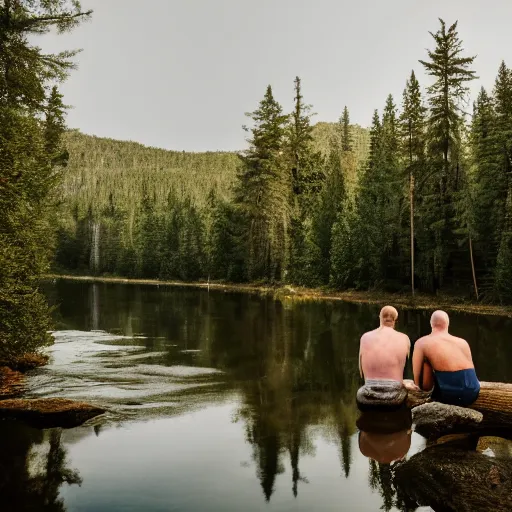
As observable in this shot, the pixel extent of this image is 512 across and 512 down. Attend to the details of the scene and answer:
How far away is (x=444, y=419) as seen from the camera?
7.90 metres

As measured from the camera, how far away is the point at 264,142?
55969 millimetres

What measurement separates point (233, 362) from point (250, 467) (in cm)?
885

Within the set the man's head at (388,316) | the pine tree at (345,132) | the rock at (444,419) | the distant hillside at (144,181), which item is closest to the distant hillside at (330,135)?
the distant hillside at (144,181)

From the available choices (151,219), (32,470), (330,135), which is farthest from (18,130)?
(330,135)

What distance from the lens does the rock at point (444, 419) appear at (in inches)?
307

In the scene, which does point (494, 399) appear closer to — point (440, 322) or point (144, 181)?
point (440, 322)

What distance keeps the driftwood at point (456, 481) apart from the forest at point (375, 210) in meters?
21.8

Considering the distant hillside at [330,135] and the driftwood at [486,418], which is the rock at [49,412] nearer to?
the driftwood at [486,418]

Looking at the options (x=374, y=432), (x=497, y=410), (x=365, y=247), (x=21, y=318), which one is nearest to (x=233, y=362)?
(x=21, y=318)

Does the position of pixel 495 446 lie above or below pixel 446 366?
below

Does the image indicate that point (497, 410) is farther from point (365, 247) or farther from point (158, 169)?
point (158, 169)

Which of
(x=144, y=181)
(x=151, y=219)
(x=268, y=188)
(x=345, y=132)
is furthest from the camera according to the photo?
(x=144, y=181)

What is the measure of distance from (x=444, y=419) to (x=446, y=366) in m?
0.82

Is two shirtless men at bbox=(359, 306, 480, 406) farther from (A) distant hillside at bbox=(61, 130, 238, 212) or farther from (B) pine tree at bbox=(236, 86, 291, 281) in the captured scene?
(A) distant hillside at bbox=(61, 130, 238, 212)
